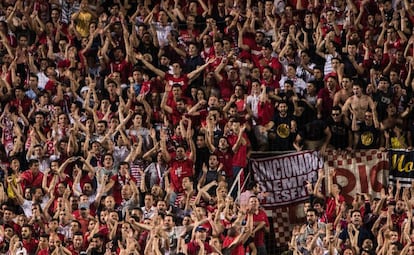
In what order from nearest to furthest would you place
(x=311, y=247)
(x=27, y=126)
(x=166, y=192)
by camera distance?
(x=311, y=247)
(x=166, y=192)
(x=27, y=126)

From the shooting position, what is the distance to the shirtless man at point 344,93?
2550cm

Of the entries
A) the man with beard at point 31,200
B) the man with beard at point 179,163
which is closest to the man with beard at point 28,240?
the man with beard at point 31,200

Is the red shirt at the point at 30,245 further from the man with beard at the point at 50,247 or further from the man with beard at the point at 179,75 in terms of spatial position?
the man with beard at the point at 179,75

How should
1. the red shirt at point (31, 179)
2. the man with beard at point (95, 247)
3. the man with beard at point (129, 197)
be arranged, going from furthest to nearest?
the red shirt at point (31, 179) → the man with beard at point (129, 197) → the man with beard at point (95, 247)

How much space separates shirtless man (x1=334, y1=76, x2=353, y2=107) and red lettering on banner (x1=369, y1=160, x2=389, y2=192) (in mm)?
1363

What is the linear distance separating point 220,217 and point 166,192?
4.73 feet

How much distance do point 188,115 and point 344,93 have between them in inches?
97.3

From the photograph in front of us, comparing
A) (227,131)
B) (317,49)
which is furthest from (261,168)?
(317,49)

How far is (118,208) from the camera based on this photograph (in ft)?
80.8

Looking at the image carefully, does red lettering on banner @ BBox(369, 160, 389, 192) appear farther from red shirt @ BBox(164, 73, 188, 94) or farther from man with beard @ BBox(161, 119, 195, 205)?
red shirt @ BBox(164, 73, 188, 94)

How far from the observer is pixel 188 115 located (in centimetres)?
2598

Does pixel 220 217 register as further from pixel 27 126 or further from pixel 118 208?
pixel 27 126

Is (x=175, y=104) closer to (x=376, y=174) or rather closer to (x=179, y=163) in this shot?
(x=179, y=163)

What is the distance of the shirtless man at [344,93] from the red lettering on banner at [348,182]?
52.5 inches
